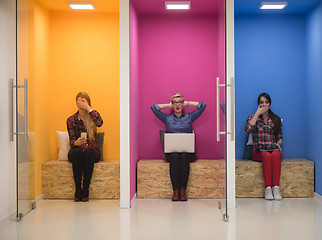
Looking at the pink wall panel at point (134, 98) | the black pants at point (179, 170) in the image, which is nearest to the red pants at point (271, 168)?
the black pants at point (179, 170)

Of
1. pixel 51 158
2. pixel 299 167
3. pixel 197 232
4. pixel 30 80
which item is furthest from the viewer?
pixel 51 158

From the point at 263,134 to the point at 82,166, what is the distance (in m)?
2.34

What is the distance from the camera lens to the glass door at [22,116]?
4.05m

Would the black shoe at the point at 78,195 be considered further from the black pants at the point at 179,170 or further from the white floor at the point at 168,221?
the black pants at the point at 179,170

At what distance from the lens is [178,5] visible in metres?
5.04

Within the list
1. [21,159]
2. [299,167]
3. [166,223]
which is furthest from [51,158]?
[299,167]

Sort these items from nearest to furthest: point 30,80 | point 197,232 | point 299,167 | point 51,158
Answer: point 197,232 < point 30,80 < point 299,167 < point 51,158

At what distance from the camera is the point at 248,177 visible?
4.99 m

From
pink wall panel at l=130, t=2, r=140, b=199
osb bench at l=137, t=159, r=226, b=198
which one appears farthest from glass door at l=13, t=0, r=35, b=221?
osb bench at l=137, t=159, r=226, b=198

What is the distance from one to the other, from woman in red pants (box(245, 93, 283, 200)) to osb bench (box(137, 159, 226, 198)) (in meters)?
0.59

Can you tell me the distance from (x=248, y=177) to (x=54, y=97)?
2833 millimetres

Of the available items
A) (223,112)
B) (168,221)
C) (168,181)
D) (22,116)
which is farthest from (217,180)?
(22,116)

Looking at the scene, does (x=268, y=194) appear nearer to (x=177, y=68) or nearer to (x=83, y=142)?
(x=177, y=68)

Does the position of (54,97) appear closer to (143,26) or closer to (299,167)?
(143,26)
